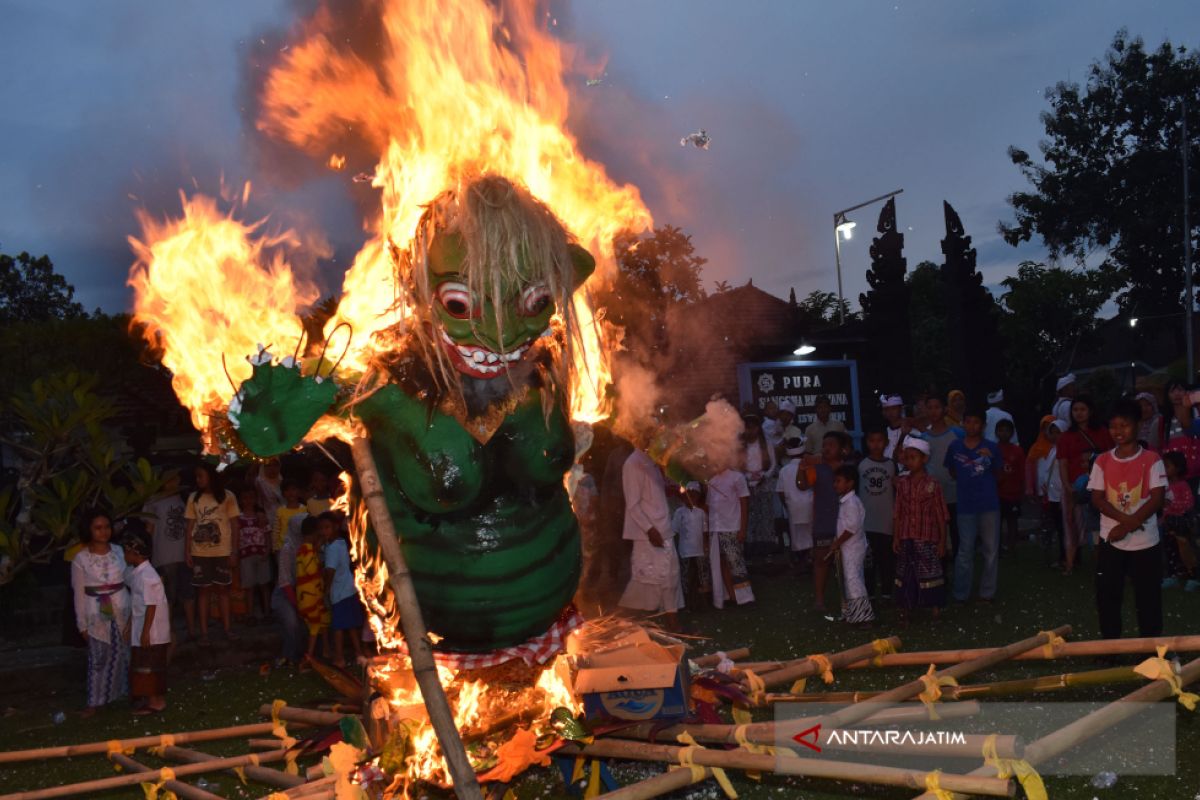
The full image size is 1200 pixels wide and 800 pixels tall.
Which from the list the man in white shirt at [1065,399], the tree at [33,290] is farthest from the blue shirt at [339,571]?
the tree at [33,290]

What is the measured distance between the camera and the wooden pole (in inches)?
143

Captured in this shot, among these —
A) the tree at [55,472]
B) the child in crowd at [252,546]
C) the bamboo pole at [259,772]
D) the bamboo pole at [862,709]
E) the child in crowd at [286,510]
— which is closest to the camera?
the bamboo pole at [862,709]

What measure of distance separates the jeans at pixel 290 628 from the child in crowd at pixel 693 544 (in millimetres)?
3582

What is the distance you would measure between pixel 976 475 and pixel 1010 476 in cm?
256

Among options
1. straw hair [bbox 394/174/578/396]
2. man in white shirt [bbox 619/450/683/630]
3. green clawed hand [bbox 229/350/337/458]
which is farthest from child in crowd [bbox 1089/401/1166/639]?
green clawed hand [bbox 229/350/337/458]

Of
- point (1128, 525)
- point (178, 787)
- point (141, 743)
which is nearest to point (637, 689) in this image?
point (178, 787)

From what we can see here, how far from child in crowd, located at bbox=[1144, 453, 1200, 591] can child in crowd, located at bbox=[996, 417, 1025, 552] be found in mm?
2209

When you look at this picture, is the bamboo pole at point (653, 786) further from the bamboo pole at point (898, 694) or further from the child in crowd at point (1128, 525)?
the child in crowd at point (1128, 525)

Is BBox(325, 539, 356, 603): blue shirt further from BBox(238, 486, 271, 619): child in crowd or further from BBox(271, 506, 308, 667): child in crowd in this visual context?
BBox(238, 486, 271, 619): child in crowd

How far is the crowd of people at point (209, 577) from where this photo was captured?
7867 millimetres

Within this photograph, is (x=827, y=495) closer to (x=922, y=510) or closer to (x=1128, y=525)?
(x=922, y=510)

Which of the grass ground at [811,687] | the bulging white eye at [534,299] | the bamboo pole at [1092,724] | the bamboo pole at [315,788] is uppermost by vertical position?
the bulging white eye at [534,299]

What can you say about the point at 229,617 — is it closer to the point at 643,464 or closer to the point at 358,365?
the point at 643,464

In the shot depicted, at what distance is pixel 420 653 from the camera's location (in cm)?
380
